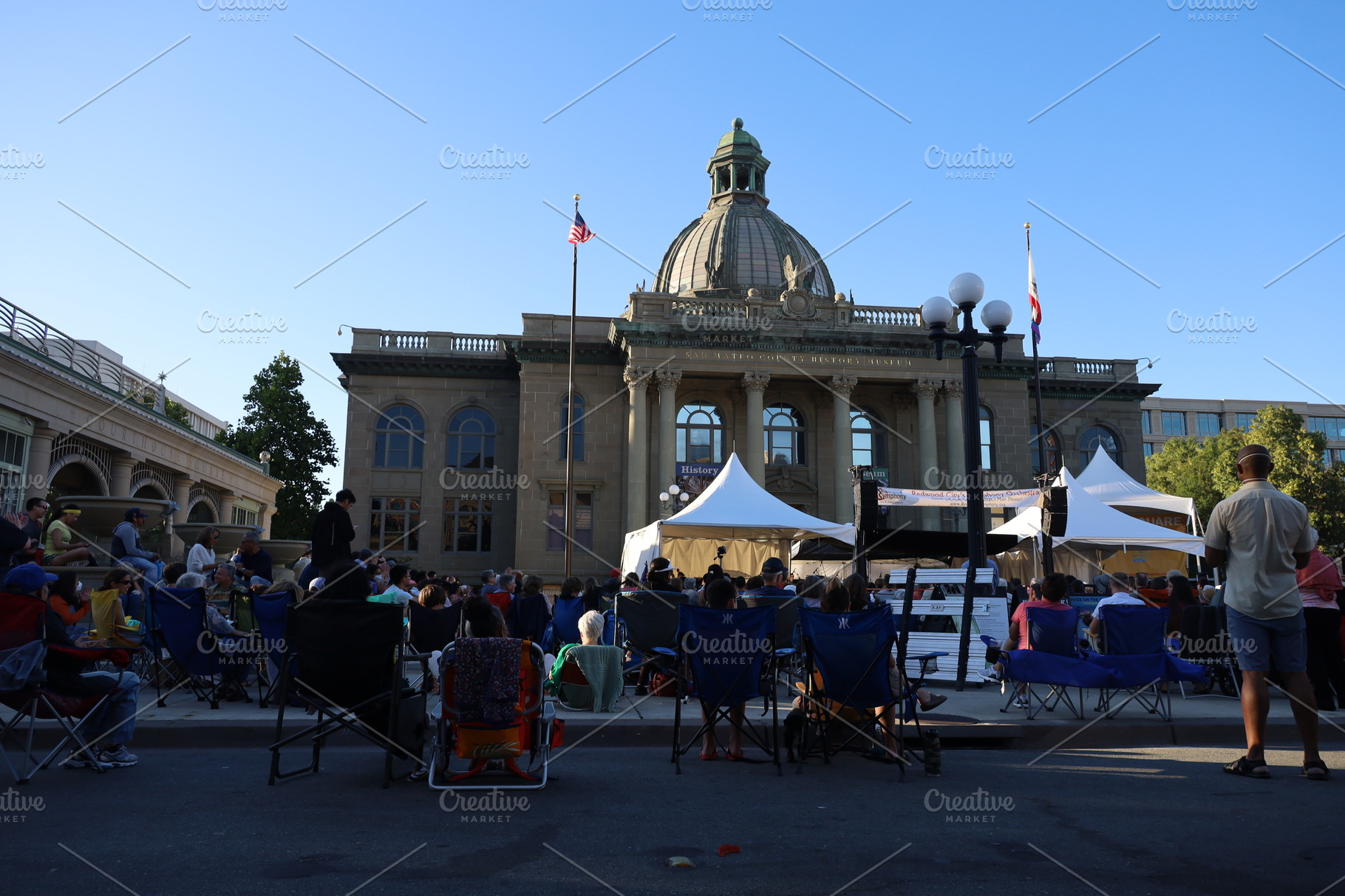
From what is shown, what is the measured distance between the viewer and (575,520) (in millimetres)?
37750

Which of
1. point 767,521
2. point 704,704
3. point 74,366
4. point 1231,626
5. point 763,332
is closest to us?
point 1231,626

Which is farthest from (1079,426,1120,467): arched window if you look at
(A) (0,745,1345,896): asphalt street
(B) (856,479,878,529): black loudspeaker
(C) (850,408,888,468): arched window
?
(A) (0,745,1345,896): asphalt street

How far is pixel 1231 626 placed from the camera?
6.63 metres

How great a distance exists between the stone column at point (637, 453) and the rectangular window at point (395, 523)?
29.6 ft

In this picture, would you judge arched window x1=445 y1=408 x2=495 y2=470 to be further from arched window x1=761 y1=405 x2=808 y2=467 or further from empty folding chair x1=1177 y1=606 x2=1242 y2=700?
empty folding chair x1=1177 y1=606 x2=1242 y2=700

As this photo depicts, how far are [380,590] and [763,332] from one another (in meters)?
24.1

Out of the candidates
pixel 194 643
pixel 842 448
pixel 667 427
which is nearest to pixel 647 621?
pixel 194 643

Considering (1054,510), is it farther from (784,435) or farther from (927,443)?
(784,435)

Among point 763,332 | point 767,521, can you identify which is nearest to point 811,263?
point 763,332

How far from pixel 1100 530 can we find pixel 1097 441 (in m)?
26.9

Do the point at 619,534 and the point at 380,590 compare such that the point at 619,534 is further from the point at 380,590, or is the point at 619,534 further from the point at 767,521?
the point at 380,590

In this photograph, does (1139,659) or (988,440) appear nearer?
(1139,659)

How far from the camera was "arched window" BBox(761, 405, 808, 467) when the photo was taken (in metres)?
38.3

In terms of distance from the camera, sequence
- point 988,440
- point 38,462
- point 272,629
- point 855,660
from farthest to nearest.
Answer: point 988,440, point 38,462, point 272,629, point 855,660
